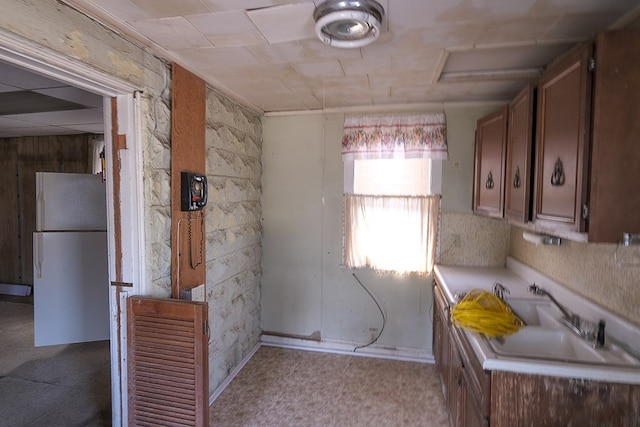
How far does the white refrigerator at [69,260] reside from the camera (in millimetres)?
3195

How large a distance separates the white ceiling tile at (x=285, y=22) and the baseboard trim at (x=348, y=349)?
2680 millimetres

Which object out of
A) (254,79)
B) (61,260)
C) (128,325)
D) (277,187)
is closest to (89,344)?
(61,260)

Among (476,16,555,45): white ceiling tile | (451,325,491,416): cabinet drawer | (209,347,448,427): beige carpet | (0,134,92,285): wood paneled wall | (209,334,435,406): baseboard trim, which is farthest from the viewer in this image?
(0,134,92,285): wood paneled wall

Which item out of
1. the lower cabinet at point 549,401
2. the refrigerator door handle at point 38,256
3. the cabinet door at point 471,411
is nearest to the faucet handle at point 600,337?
the lower cabinet at point 549,401

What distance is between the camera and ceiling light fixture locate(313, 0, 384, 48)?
131 centimetres

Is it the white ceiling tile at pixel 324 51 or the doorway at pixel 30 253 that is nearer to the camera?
the white ceiling tile at pixel 324 51

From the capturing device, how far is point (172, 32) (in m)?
1.60

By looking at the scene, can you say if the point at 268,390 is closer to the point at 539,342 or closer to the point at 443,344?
the point at 443,344

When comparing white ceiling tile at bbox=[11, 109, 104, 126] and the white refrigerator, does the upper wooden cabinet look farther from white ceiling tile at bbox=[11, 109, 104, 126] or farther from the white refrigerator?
the white refrigerator

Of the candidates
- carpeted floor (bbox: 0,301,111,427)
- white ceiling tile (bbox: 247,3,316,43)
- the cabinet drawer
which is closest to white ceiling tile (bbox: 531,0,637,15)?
white ceiling tile (bbox: 247,3,316,43)

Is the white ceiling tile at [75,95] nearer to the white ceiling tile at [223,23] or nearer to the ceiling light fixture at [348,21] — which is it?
the white ceiling tile at [223,23]

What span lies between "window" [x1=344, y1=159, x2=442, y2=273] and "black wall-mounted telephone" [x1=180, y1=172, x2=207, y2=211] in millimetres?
1392

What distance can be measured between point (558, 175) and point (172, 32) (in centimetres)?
193

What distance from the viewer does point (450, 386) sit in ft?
6.63
